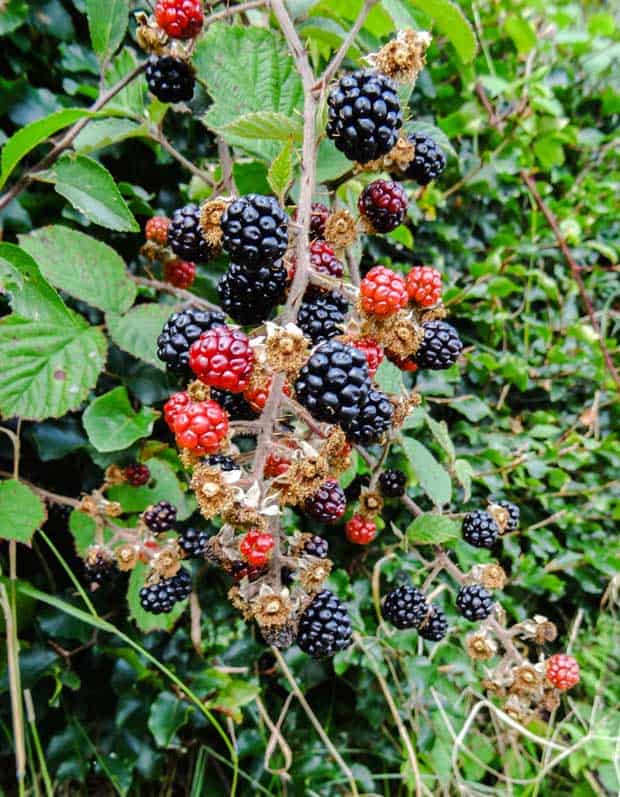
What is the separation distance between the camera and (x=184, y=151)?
149 centimetres

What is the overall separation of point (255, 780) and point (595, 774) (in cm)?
98

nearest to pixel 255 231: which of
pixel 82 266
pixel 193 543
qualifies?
pixel 193 543

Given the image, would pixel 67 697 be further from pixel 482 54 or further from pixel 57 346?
pixel 482 54

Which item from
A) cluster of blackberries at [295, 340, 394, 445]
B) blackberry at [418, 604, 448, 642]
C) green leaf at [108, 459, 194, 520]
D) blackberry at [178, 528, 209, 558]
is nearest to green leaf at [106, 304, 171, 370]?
green leaf at [108, 459, 194, 520]

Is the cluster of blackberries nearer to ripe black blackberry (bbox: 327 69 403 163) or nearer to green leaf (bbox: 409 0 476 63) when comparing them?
ripe black blackberry (bbox: 327 69 403 163)

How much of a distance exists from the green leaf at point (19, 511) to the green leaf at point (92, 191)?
0.51 meters

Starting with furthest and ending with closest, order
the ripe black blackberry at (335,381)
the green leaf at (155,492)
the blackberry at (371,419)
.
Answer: the green leaf at (155,492), the blackberry at (371,419), the ripe black blackberry at (335,381)

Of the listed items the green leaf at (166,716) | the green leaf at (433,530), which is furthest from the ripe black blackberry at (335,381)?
the green leaf at (166,716)

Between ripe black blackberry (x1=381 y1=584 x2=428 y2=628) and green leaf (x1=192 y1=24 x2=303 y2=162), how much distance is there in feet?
2.34

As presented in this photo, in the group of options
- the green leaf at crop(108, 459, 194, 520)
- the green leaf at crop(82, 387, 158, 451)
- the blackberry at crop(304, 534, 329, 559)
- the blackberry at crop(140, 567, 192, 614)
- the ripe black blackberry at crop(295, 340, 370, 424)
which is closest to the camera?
the ripe black blackberry at crop(295, 340, 370, 424)

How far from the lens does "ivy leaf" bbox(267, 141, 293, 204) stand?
0.69 meters

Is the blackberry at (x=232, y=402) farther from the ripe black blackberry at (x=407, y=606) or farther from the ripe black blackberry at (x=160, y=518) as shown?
the ripe black blackberry at (x=407, y=606)

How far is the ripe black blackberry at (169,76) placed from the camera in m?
0.90

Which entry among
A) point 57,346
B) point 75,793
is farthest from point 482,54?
point 75,793
